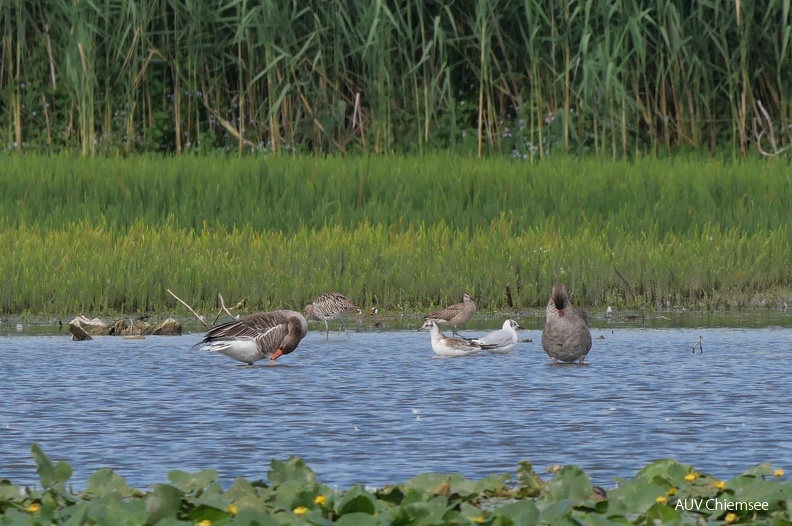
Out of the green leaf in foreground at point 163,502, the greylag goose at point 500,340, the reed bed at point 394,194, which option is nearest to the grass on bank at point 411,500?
the green leaf in foreground at point 163,502

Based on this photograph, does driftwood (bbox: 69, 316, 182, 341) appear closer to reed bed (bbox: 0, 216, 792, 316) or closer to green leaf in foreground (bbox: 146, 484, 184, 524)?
reed bed (bbox: 0, 216, 792, 316)

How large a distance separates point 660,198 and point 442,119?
4953mm

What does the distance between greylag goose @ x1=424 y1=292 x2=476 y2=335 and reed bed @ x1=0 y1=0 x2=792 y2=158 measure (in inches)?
269

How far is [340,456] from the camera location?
6.41 meters

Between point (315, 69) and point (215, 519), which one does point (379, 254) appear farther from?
point (215, 519)

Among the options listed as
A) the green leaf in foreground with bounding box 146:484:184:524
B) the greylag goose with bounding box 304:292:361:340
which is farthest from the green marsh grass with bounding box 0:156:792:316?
the green leaf in foreground with bounding box 146:484:184:524

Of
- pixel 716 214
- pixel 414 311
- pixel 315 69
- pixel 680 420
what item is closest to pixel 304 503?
pixel 680 420

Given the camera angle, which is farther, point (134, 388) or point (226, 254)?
point (226, 254)

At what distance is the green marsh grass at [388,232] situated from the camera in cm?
1246

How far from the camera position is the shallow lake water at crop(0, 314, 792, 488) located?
6.35m

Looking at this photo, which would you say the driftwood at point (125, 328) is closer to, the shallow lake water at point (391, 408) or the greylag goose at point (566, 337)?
the shallow lake water at point (391, 408)

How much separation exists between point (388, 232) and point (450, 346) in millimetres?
4295

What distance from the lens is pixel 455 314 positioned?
1127cm

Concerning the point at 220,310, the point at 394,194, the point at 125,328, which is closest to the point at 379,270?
the point at 220,310
